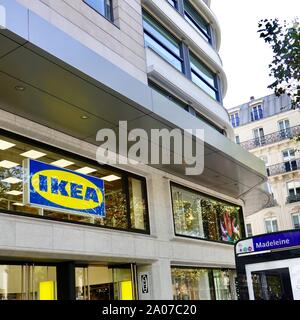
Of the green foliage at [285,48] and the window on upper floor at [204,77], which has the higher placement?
the window on upper floor at [204,77]

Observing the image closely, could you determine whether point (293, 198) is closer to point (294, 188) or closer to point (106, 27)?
point (294, 188)

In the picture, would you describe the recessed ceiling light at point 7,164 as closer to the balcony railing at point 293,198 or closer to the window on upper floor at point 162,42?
the window on upper floor at point 162,42

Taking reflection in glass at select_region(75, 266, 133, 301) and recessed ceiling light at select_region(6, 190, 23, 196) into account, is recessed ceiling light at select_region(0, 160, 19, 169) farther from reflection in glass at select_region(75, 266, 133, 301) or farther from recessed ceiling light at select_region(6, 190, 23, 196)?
reflection in glass at select_region(75, 266, 133, 301)

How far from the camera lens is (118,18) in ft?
41.4

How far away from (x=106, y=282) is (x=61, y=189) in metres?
3.16

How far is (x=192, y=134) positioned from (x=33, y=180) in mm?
4329

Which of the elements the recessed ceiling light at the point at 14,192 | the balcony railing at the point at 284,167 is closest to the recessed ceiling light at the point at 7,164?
the recessed ceiling light at the point at 14,192

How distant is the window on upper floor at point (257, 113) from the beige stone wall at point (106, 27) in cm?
3172

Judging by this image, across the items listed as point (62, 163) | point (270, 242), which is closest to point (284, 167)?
point (62, 163)

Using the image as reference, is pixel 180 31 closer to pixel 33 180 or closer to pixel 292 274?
pixel 33 180

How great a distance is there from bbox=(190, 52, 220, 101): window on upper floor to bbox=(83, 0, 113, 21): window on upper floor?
577cm

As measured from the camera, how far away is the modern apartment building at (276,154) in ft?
130

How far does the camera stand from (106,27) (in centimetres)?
1183
